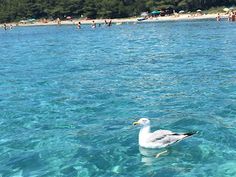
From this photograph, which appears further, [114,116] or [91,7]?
[91,7]

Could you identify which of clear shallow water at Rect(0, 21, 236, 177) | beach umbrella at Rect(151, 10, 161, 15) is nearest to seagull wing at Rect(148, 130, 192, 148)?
clear shallow water at Rect(0, 21, 236, 177)

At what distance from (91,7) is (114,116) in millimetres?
132640

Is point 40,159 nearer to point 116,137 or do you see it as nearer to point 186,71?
point 116,137

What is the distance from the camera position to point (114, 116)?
21016 mm

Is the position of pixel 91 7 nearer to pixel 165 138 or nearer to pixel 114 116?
pixel 114 116

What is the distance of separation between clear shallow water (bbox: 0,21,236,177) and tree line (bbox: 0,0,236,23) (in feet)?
335

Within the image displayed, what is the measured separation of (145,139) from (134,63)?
914 inches

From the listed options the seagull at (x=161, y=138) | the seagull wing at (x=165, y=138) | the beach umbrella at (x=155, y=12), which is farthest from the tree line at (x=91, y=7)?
the seagull wing at (x=165, y=138)

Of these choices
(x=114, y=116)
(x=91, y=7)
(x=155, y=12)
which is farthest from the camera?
(x=91, y=7)

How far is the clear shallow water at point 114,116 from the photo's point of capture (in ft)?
50.3

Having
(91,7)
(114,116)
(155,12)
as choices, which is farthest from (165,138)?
(91,7)

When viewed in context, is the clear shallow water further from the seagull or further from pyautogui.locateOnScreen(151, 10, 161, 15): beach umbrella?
pyautogui.locateOnScreen(151, 10, 161, 15): beach umbrella

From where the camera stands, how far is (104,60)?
1666 inches

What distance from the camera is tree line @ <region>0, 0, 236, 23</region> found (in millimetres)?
137000
